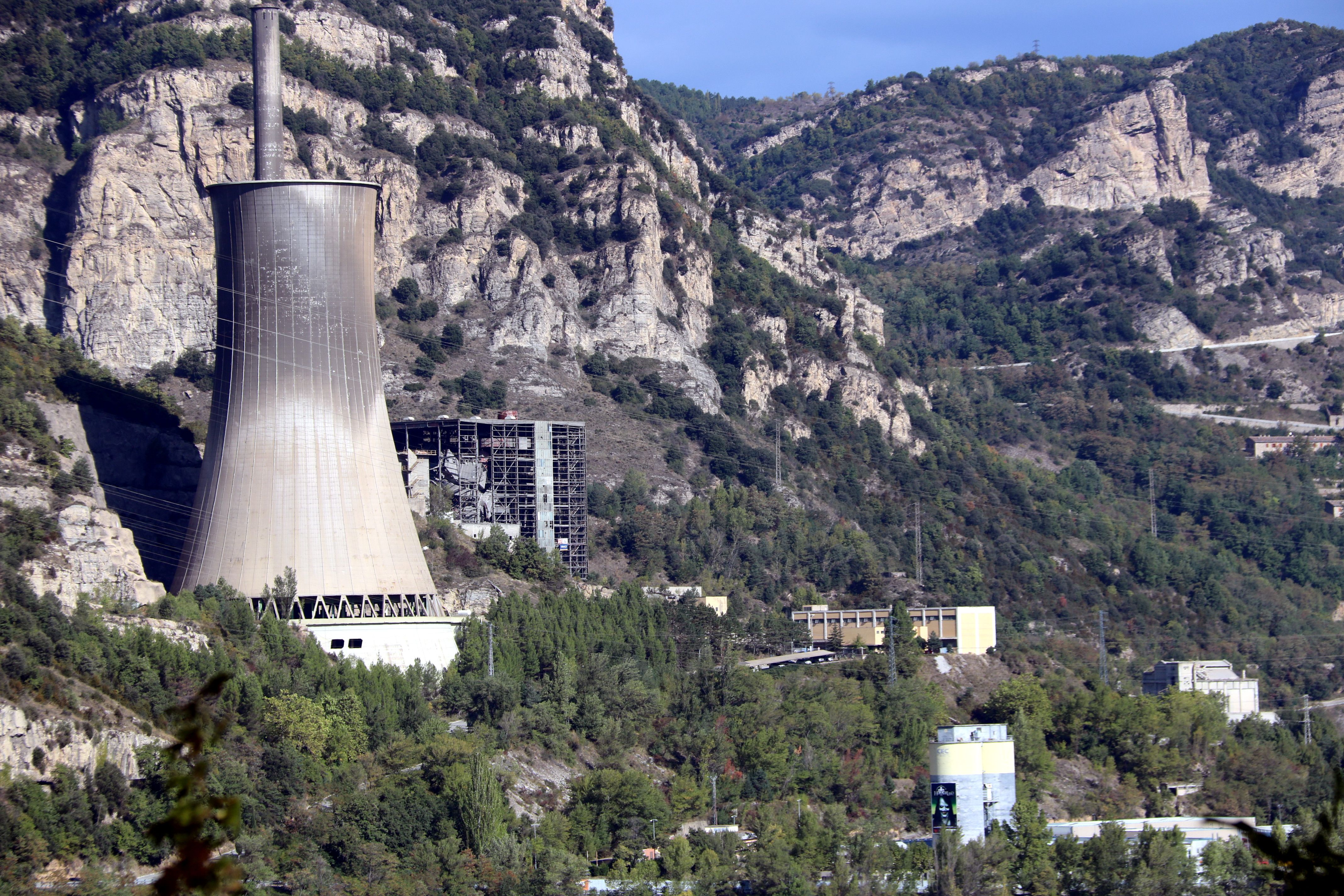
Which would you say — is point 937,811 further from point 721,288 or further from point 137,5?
point 137,5

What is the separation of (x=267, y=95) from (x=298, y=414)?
→ 550 inches

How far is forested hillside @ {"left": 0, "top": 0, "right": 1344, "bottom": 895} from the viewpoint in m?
56.7

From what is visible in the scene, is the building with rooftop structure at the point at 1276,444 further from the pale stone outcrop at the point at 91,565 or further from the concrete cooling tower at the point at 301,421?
the pale stone outcrop at the point at 91,565

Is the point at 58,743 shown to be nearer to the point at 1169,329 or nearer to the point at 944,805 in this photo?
the point at 944,805

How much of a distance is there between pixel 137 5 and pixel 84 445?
44.8 m

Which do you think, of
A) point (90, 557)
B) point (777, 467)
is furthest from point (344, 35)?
point (90, 557)

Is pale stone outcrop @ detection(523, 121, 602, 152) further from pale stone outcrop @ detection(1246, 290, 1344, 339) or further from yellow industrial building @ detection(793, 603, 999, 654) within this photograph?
pale stone outcrop @ detection(1246, 290, 1344, 339)

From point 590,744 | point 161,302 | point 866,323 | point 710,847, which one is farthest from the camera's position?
point 866,323

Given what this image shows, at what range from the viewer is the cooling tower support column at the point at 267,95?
6488 cm

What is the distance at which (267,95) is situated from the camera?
66250mm

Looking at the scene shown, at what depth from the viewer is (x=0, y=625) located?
53188 mm

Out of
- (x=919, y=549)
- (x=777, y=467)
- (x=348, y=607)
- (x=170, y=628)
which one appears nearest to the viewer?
(x=170, y=628)

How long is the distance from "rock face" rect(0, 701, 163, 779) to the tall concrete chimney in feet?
30.5

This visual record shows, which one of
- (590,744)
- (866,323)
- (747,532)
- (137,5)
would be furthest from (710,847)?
(866,323)
